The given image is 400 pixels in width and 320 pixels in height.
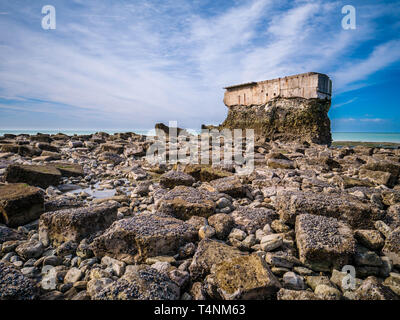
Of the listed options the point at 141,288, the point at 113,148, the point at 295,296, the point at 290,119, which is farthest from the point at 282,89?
the point at 141,288

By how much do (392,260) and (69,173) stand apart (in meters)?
5.52

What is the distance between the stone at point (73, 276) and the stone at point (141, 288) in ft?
0.83

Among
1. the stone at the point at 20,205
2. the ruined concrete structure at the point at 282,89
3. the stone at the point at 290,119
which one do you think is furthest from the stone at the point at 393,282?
the ruined concrete structure at the point at 282,89

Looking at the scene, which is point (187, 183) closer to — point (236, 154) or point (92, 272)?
point (92, 272)

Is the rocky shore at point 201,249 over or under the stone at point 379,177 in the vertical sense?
under

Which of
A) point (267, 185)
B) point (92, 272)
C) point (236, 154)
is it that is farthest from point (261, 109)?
point (92, 272)

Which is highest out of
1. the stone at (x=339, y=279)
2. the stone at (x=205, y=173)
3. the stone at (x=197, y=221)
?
the stone at (x=205, y=173)

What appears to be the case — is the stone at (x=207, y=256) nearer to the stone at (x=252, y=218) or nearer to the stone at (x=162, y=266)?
the stone at (x=162, y=266)

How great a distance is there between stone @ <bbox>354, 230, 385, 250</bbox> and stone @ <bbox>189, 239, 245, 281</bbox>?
119 cm

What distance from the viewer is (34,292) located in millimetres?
1383

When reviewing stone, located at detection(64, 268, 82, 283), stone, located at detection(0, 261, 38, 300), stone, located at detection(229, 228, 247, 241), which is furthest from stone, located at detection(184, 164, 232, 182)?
stone, located at detection(0, 261, 38, 300)

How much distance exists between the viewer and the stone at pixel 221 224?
7.02 ft

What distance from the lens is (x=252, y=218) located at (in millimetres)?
2334

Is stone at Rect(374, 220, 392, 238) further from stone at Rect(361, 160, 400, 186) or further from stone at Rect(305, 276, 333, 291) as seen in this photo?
stone at Rect(361, 160, 400, 186)
